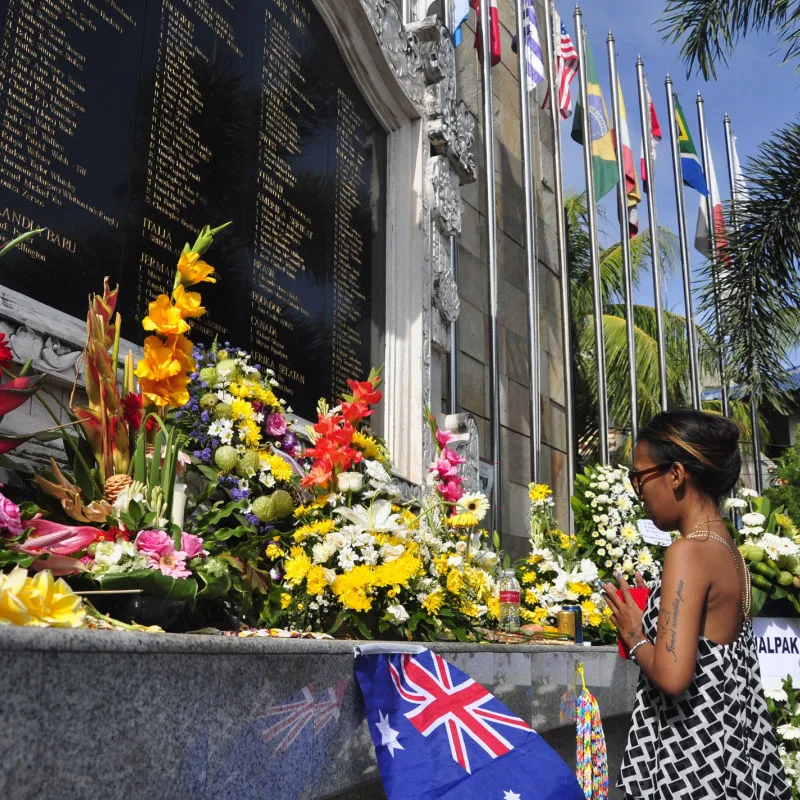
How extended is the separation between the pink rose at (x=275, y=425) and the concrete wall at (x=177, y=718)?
1.68 m

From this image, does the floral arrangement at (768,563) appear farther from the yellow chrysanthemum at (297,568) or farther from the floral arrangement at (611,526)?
the yellow chrysanthemum at (297,568)

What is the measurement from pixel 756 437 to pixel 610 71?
5.85 meters

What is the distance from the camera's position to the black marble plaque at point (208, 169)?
3432 mm

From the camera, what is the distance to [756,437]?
1380cm

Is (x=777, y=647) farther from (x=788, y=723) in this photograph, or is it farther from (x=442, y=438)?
(x=442, y=438)

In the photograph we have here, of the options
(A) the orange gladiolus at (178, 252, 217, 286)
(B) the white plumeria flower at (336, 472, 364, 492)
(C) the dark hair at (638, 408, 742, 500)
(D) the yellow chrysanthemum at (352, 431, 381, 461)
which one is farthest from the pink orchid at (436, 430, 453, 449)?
(C) the dark hair at (638, 408, 742, 500)

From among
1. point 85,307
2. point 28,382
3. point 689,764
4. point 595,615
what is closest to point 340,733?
point 689,764

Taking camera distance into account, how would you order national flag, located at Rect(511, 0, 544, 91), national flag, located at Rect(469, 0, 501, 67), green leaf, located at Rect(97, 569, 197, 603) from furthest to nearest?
national flag, located at Rect(511, 0, 544, 91)
national flag, located at Rect(469, 0, 501, 67)
green leaf, located at Rect(97, 569, 197, 603)

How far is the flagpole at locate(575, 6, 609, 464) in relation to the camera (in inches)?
412

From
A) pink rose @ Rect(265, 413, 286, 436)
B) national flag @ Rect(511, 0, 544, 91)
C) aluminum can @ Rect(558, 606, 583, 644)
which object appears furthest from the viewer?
national flag @ Rect(511, 0, 544, 91)

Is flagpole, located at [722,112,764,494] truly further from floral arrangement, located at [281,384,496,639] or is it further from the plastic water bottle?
floral arrangement, located at [281,384,496,639]

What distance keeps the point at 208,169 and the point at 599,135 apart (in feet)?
28.6

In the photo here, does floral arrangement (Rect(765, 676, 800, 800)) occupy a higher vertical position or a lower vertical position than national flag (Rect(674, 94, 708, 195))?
lower

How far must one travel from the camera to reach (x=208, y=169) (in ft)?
14.8
